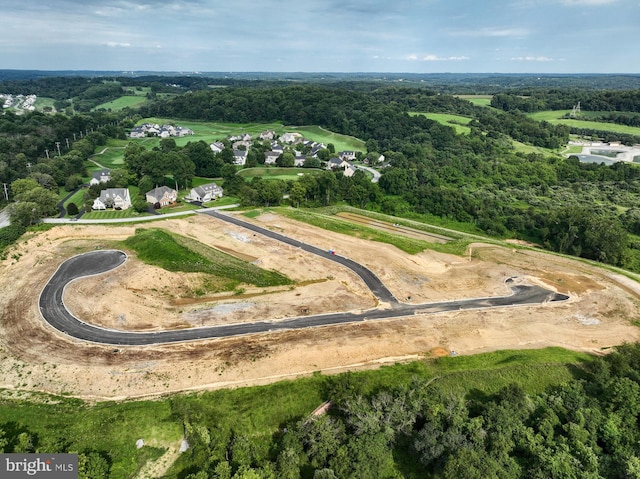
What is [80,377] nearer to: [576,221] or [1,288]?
[1,288]

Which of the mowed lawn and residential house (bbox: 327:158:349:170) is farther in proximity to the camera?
the mowed lawn

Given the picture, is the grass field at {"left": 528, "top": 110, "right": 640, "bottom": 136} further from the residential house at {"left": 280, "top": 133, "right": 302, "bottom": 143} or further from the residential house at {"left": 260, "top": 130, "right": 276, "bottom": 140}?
the residential house at {"left": 260, "top": 130, "right": 276, "bottom": 140}

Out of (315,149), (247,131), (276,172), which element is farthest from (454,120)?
(276,172)

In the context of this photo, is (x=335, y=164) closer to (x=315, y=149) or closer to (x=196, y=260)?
(x=315, y=149)

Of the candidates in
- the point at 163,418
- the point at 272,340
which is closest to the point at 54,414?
the point at 163,418

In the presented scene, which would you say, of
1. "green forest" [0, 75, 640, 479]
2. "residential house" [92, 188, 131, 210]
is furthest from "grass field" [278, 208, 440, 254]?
"residential house" [92, 188, 131, 210]

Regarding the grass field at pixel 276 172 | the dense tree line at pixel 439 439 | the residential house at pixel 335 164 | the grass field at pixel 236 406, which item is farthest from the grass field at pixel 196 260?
the residential house at pixel 335 164

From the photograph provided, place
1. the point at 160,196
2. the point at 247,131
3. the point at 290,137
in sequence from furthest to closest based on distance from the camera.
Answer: the point at 247,131 < the point at 290,137 < the point at 160,196
